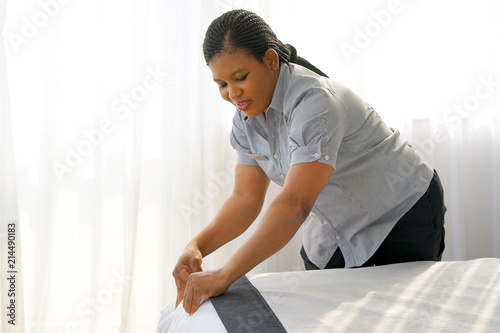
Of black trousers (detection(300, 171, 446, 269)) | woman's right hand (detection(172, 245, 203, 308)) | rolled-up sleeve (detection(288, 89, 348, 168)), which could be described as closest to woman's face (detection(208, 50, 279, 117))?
rolled-up sleeve (detection(288, 89, 348, 168))

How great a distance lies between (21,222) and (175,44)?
3.26ft

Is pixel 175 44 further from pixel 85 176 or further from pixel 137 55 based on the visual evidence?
pixel 85 176

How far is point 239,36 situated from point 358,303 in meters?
0.61

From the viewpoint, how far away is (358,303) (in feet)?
3.59

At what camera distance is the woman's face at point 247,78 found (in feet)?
4.04

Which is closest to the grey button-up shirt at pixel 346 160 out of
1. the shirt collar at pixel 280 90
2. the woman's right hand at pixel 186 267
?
the shirt collar at pixel 280 90

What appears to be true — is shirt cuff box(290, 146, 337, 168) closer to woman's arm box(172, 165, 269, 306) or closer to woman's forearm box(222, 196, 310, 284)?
woman's forearm box(222, 196, 310, 284)

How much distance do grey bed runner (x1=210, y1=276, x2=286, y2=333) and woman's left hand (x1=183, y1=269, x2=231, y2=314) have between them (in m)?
0.02

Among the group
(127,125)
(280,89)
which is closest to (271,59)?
(280,89)

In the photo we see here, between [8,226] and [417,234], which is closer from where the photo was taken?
[417,234]

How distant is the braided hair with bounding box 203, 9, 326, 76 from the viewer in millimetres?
1234

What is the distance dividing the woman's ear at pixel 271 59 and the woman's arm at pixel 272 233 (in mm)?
262

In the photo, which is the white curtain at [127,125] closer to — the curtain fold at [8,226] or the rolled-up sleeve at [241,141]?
the curtain fold at [8,226]

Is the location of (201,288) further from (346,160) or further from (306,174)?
(346,160)
